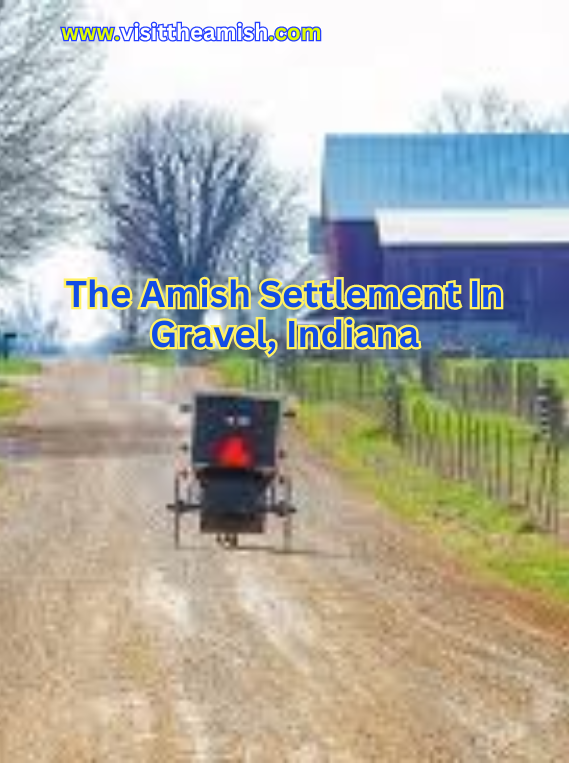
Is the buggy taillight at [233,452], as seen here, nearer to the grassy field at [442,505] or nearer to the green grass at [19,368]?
the grassy field at [442,505]

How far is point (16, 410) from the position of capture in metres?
56.1

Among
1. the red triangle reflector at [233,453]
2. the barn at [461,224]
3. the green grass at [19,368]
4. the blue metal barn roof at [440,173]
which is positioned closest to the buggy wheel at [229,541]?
the red triangle reflector at [233,453]

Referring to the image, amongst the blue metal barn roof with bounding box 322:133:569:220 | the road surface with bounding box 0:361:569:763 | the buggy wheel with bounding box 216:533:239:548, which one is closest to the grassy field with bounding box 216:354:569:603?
the road surface with bounding box 0:361:569:763

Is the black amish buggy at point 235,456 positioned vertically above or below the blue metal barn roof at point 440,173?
below

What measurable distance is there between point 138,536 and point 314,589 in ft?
18.6

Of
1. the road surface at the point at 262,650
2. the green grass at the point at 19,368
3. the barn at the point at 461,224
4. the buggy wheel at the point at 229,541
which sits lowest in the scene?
the road surface at the point at 262,650

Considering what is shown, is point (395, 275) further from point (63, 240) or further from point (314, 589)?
point (314, 589)

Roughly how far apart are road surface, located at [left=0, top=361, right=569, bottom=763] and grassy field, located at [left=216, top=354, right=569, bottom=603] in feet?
2.12

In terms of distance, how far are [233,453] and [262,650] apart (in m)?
5.72

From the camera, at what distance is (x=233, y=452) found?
21938 mm

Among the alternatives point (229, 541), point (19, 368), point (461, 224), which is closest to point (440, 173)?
point (461, 224)

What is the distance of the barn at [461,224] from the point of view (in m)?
95.1

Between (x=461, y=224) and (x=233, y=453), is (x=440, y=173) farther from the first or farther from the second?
(x=233, y=453)

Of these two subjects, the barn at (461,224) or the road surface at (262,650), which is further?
the barn at (461,224)
